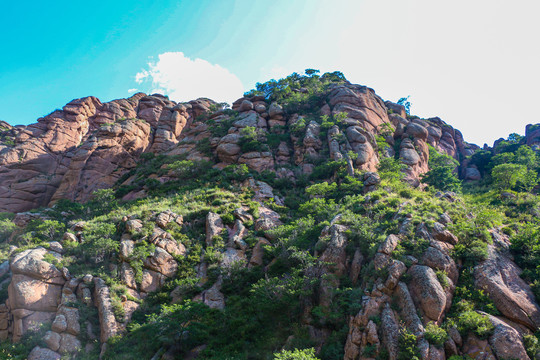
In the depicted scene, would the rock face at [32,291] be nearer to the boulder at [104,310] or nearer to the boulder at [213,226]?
the boulder at [104,310]

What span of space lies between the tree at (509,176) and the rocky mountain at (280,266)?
19 centimetres

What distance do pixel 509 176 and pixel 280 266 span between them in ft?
124

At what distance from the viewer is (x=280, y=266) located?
868 inches

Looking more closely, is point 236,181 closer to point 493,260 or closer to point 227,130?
point 227,130

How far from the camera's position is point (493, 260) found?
52.7 feet

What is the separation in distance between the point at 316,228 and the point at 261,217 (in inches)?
290

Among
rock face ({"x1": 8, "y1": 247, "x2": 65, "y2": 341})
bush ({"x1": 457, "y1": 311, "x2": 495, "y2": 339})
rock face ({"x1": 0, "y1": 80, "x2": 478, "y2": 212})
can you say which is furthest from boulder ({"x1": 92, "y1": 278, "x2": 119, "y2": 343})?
rock face ({"x1": 0, "y1": 80, "x2": 478, "y2": 212})

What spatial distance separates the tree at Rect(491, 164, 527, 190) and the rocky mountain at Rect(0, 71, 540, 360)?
19 cm

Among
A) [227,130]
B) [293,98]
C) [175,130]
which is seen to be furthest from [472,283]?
[175,130]

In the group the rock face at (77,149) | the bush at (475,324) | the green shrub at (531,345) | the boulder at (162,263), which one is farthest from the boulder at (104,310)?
the rock face at (77,149)

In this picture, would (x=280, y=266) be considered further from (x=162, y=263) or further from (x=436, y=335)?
(x=436, y=335)

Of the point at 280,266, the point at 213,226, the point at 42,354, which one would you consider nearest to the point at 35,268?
the point at 42,354

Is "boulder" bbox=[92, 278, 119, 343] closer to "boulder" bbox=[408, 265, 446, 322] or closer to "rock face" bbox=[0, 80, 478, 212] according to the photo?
"boulder" bbox=[408, 265, 446, 322]

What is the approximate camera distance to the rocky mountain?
14180 millimetres
